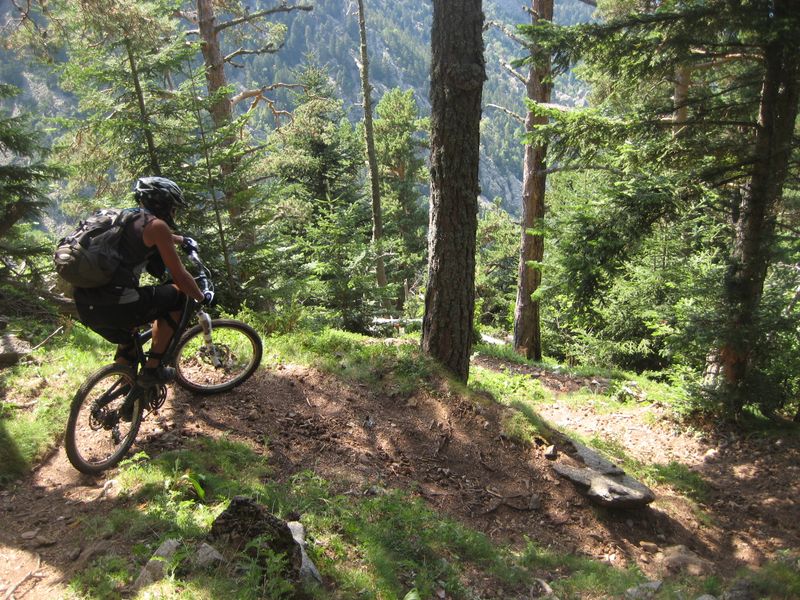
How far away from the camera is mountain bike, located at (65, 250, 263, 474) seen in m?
4.30

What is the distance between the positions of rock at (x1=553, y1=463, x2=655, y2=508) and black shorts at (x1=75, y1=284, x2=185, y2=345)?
4.48 m

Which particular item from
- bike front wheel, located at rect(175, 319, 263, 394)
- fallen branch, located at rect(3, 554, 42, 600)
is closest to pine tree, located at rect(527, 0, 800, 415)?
bike front wheel, located at rect(175, 319, 263, 394)

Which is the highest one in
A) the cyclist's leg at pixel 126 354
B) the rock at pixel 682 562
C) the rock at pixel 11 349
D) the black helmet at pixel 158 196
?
the black helmet at pixel 158 196

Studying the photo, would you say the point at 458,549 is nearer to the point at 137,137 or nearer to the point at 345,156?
the point at 137,137

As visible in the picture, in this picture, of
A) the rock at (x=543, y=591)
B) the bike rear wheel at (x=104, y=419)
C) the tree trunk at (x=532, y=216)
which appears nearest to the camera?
the rock at (x=543, y=591)

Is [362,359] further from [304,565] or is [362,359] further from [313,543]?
[304,565]

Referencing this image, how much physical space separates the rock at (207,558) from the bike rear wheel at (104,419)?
1.72 m

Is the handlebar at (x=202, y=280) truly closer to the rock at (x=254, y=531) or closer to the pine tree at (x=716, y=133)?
the rock at (x=254, y=531)

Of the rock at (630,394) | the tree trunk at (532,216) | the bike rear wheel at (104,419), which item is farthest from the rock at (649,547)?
the tree trunk at (532,216)

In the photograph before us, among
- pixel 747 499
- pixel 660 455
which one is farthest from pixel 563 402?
pixel 747 499

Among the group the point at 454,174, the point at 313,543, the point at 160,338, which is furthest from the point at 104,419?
the point at 454,174

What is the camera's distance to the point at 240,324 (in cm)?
537

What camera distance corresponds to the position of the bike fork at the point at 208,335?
484 cm

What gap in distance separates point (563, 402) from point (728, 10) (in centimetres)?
626
